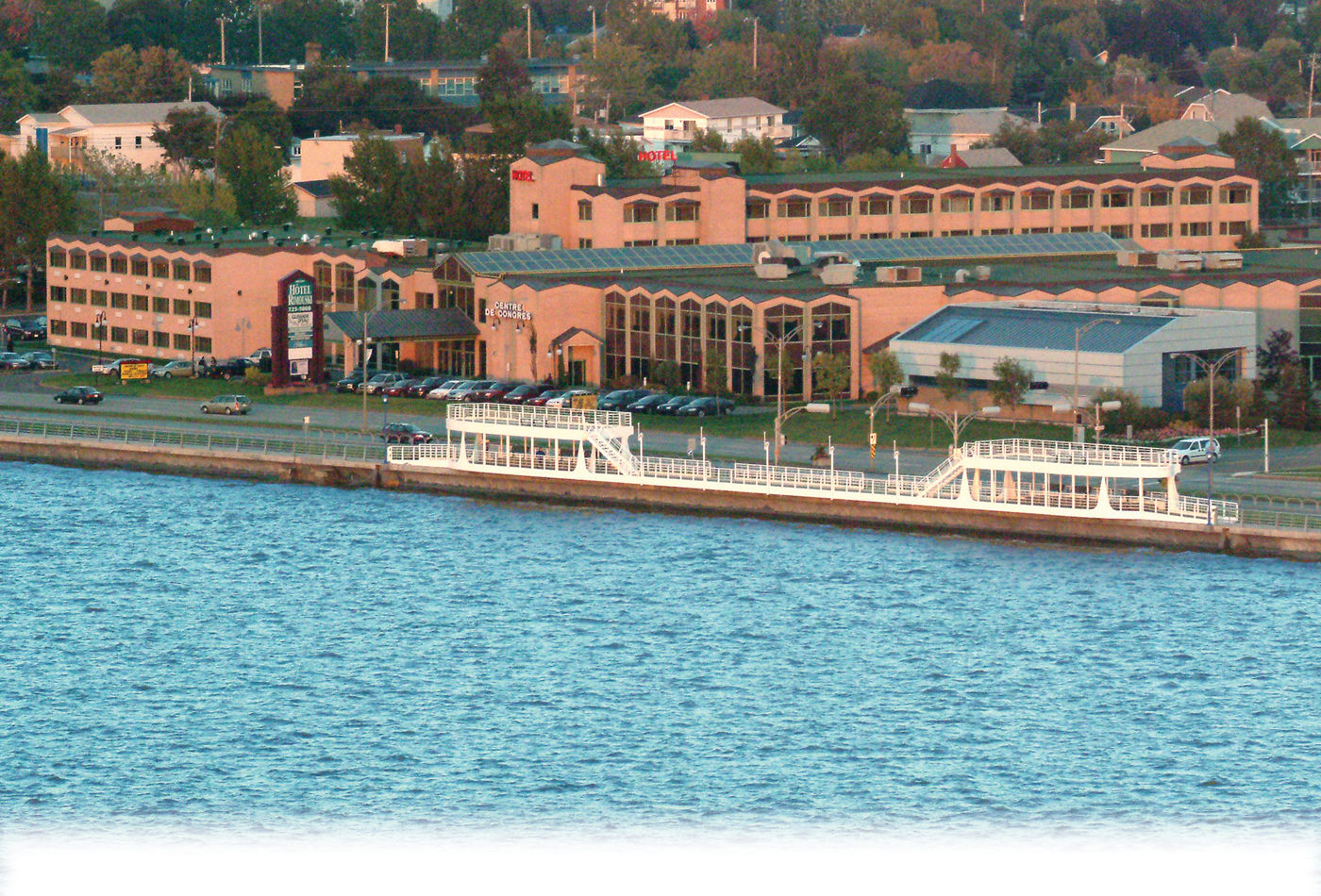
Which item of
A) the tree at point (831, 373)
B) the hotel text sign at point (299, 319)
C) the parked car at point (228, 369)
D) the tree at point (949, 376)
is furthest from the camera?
the parked car at point (228, 369)

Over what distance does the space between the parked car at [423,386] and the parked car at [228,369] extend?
41.9 feet

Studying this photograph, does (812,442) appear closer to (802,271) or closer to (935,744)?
(802,271)

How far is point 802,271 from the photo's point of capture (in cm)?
15050

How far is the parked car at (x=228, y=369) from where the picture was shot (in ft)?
487

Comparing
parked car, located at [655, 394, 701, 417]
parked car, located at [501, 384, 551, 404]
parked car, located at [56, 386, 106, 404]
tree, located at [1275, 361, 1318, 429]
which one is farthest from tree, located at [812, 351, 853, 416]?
parked car, located at [56, 386, 106, 404]

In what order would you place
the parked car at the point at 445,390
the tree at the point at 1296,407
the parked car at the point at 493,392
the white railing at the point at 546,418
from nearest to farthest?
the white railing at the point at 546,418 → the tree at the point at 1296,407 → the parked car at the point at 493,392 → the parked car at the point at 445,390

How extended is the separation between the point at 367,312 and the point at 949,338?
3390 cm

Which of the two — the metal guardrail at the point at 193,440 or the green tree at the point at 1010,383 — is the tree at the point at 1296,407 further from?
the metal guardrail at the point at 193,440

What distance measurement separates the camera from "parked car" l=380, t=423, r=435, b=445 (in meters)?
124

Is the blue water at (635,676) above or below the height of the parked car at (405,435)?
below

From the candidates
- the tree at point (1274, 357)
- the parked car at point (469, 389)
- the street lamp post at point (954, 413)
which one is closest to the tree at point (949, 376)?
the street lamp post at point (954, 413)

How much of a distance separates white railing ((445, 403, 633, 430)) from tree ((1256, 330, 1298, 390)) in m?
34.2

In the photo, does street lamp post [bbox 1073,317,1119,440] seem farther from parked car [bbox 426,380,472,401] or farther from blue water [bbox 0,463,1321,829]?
parked car [bbox 426,380,472,401]

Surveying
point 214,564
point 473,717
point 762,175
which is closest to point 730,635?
point 473,717
